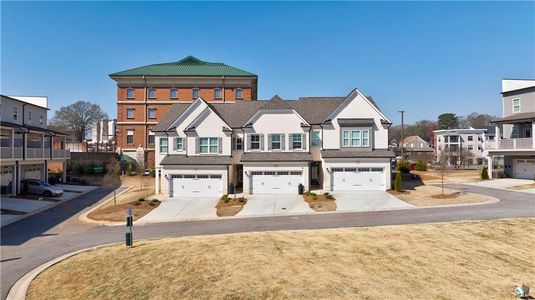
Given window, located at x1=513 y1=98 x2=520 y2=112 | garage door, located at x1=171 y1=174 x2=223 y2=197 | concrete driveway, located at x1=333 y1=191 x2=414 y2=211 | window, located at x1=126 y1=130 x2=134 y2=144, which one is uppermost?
window, located at x1=513 y1=98 x2=520 y2=112

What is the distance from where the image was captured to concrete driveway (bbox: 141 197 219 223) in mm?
21875

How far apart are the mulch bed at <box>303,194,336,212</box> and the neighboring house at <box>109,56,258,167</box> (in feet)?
104

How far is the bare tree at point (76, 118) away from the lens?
78.3 meters

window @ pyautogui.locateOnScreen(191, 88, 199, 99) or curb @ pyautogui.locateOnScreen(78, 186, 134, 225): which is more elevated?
window @ pyautogui.locateOnScreen(191, 88, 199, 99)

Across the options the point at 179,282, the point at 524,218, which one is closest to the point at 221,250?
the point at 179,282

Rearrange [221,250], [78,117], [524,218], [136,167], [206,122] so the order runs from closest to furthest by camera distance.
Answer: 1. [221,250]
2. [524,218]
3. [206,122]
4. [136,167]
5. [78,117]

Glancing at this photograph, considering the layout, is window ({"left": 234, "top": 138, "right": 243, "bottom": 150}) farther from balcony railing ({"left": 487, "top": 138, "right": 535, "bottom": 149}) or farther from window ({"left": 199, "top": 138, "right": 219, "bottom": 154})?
balcony railing ({"left": 487, "top": 138, "right": 535, "bottom": 149})

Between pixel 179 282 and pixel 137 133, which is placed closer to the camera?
pixel 179 282

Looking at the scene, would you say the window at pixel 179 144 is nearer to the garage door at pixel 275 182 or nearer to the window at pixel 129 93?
the garage door at pixel 275 182

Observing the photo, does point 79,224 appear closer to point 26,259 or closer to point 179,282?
point 26,259

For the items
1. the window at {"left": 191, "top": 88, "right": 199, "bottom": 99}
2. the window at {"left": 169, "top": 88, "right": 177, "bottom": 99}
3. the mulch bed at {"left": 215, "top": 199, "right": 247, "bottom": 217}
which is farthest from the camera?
the window at {"left": 191, "top": 88, "right": 199, "bottom": 99}

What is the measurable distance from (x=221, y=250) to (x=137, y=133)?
45.0 meters

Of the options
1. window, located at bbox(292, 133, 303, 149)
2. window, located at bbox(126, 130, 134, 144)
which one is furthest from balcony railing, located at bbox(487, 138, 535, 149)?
window, located at bbox(126, 130, 134, 144)

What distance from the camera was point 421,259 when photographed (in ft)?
40.0
